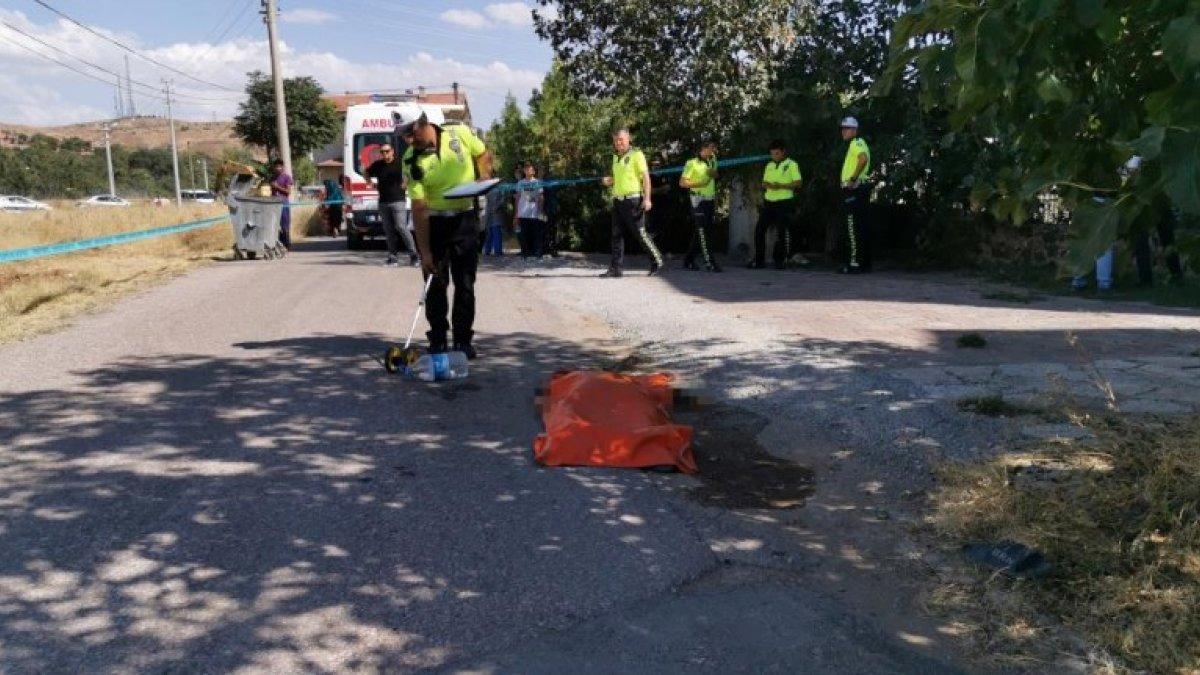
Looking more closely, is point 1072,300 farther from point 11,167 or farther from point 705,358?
point 11,167

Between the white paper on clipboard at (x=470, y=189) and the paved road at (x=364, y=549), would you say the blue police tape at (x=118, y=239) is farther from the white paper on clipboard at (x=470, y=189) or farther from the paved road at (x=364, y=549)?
the paved road at (x=364, y=549)

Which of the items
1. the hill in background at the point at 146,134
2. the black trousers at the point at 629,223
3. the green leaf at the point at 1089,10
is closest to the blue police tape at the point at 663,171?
the black trousers at the point at 629,223

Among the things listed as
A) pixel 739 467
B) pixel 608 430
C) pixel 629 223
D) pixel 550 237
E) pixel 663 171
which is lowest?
pixel 739 467

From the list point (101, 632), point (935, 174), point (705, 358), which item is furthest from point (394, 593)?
point (935, 174)

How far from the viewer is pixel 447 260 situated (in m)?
7.57

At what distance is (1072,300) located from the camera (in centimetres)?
982

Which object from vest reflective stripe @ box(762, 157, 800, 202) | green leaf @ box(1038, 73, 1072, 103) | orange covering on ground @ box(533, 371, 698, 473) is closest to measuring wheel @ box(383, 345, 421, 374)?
orange covering on ground @ box(533, 371, 698, 473)

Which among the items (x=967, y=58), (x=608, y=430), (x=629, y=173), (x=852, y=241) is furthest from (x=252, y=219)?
(x=967, y=58)

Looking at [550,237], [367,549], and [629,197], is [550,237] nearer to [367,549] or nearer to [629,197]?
[629,197]

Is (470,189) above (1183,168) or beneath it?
above

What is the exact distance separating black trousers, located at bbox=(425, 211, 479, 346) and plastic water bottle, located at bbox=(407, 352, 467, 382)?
320 mm

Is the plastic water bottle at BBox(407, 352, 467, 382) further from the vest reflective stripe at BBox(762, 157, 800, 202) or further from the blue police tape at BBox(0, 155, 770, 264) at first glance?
the vest reflective stripe at BBox(762, 157, 800, 202)

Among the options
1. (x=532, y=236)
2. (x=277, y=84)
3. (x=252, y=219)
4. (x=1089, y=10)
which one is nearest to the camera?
(x=1089, y=10)

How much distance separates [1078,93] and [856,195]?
969cm
